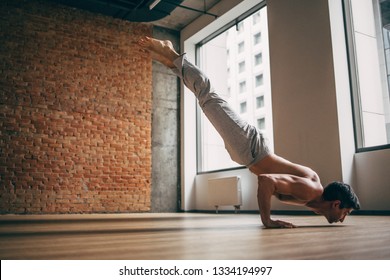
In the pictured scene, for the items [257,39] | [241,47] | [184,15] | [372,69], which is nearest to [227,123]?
[372,69]

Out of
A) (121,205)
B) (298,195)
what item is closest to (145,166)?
(121,205)

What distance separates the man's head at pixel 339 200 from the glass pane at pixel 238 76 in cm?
381

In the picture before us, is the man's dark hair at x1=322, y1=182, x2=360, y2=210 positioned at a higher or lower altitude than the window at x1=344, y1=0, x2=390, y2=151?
lower

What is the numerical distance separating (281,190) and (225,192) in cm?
412

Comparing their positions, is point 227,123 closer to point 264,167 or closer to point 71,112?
point 264,167

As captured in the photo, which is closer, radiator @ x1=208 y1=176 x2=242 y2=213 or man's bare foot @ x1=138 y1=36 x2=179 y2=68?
man's bare foot @ x1=138 y1=36 x2=179 y2=68

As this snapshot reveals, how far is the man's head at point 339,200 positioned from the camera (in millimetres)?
2455

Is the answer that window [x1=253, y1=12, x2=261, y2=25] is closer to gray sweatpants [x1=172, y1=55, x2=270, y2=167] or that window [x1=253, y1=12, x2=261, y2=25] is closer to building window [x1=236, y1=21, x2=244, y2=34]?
building window [x1=236, y1=21, x2=244, y2=34]

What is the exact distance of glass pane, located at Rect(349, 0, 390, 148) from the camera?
4793mm

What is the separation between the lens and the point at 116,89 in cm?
739

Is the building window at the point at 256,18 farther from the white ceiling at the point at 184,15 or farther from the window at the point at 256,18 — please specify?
the white ceiling at the point at 184,15

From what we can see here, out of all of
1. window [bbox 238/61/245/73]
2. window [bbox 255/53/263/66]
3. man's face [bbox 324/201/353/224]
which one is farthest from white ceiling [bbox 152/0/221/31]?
man's face [bbox 324/201/353/224]

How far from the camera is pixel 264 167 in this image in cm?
300

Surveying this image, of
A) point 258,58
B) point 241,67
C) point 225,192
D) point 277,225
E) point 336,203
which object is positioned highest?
point 241,67
